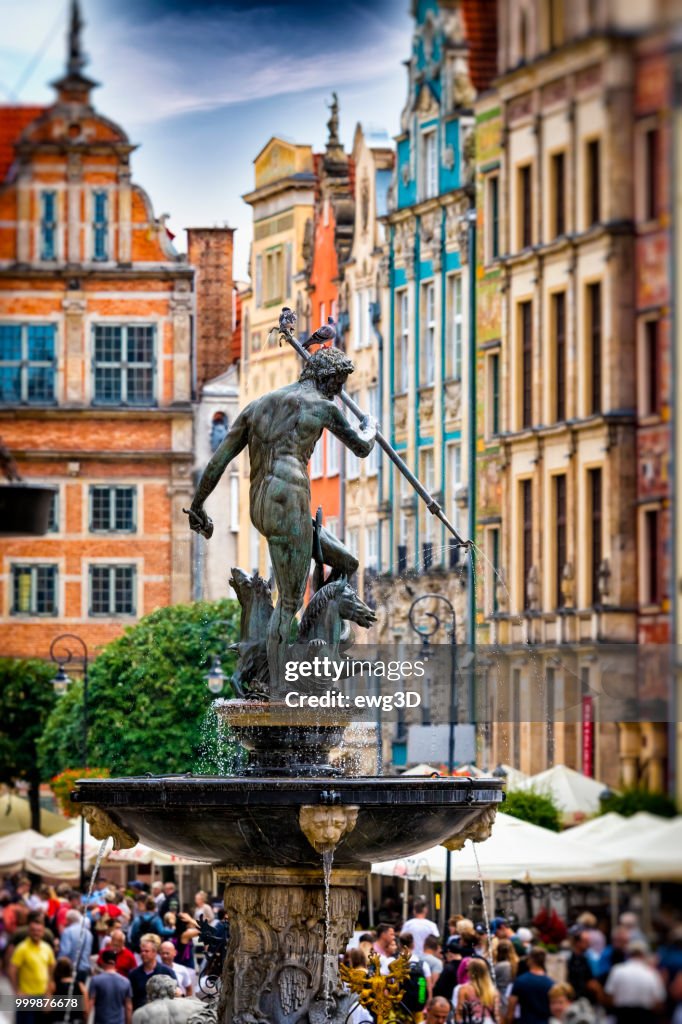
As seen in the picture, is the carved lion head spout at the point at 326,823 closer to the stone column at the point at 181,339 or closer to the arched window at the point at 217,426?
the arched window at the point at 217,426

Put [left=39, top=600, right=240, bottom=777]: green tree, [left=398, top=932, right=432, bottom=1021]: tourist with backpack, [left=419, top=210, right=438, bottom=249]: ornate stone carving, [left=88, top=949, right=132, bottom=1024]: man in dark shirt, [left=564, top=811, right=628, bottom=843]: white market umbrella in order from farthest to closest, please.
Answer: [left=419, top=210, right=438, bottom=249]: ornate stone carving → [left=39, top=600, right=240, bottom=777]: green tree → [left=88, top=949, right=132, bottom=1024]: man in dark shirt → [left=398, top=932, right=432, bottom=1021]: tourist with backpack → [left=564, top=811, right=628, bottom=843]: white market umbrella

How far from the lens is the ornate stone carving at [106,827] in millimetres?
11586

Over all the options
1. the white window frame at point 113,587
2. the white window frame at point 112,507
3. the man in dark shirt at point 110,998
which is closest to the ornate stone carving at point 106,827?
the man in dark shirt at point 110,998

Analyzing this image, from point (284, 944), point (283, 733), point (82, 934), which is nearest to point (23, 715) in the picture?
point (82, 934)

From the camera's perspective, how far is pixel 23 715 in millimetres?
47469

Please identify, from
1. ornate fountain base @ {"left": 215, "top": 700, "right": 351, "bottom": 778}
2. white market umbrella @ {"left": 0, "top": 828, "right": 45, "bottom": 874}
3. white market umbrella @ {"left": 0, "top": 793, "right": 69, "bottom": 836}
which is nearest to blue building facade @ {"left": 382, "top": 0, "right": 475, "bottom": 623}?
white market umbrella @ {"left": 0, "top": 793, "right": 69, "bottom": 836}

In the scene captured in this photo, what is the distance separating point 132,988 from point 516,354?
20.4 meters

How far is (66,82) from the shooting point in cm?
1448

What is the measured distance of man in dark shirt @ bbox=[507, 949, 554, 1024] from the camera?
10555mm

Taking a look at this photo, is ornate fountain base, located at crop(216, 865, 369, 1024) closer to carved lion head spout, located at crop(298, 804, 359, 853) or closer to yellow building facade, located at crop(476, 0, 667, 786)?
carved lion head spout, located at crop(298, 804, 359, 853)

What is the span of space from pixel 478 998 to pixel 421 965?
2.20 metres

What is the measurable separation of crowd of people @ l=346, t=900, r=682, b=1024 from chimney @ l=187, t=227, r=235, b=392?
35208 mm

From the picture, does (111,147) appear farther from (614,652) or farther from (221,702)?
(221,702)

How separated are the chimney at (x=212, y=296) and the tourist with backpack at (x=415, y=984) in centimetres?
3896
